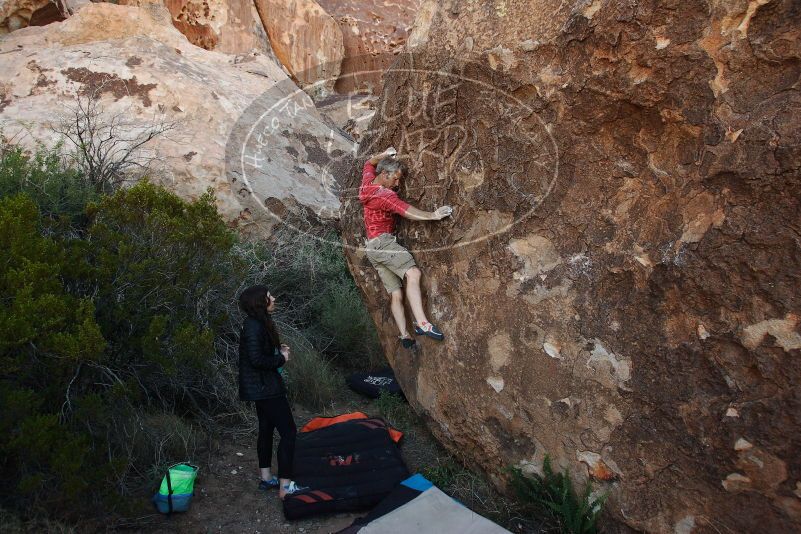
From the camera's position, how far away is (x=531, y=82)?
3.46m

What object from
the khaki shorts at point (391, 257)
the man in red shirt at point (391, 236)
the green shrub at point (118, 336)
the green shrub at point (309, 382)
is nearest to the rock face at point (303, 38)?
the green shrub at point (118, 336)

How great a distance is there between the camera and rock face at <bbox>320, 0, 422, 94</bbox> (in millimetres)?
13789

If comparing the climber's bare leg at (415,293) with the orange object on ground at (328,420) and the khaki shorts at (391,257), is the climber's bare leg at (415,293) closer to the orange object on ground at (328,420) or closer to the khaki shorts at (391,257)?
the khaki shorts at (391,257)

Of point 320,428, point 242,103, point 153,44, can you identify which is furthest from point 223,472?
point 153,44

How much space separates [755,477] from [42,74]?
6.78 m

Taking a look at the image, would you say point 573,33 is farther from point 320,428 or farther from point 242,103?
point 242,103

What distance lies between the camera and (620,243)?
3.25 metres

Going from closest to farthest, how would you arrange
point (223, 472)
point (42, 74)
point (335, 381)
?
point (223, 472), point (335, 381), point (42, 74)

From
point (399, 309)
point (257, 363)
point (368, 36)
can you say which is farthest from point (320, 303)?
point (368, 36)

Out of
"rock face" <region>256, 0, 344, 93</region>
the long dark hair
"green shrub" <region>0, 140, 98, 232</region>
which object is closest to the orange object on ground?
the long dark hair

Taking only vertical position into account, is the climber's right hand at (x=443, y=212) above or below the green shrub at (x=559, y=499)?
above

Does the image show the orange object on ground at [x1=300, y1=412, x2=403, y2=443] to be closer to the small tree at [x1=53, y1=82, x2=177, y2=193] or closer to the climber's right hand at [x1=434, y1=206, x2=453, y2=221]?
the climber's right hand at [x1=434, y1=206, x2=453, y2=221]

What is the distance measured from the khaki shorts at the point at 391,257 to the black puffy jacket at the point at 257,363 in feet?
2.77

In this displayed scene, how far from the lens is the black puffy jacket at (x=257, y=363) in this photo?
3.75 m
